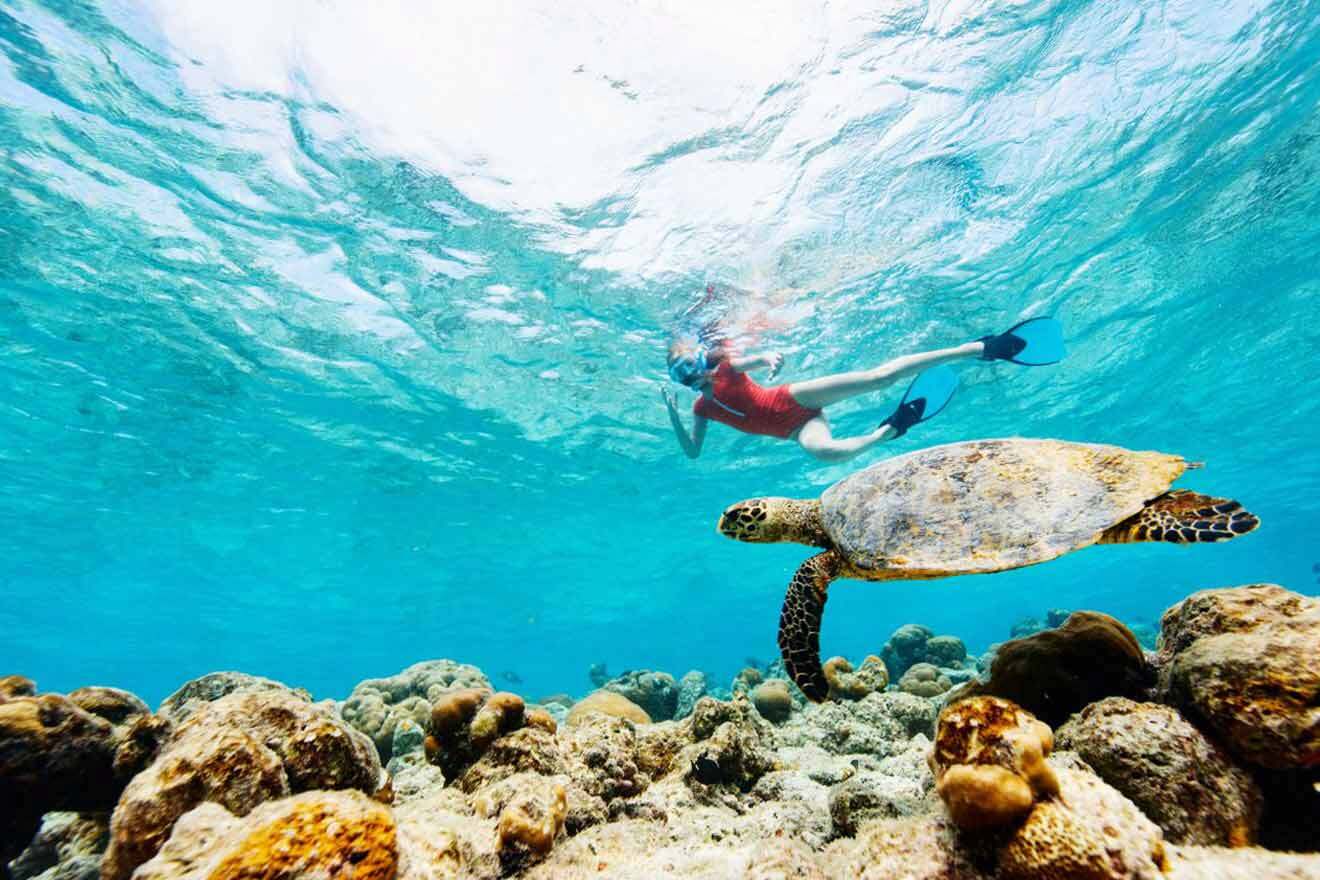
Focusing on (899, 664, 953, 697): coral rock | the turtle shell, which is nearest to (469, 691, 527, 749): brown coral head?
the turtle shell

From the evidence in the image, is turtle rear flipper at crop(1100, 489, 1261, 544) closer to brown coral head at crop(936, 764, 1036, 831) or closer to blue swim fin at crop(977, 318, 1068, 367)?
brown coral head at crop(936, 764, 1036, 831)

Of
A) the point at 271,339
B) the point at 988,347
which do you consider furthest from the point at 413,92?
the point at 988,347

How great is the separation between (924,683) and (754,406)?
15.9 feet

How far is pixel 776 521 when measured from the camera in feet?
13.7

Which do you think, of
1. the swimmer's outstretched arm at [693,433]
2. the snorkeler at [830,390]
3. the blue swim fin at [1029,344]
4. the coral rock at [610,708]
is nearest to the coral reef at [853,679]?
the coral rock at [610,708]

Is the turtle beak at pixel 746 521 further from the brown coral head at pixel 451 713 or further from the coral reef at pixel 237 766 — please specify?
the coral reef at pixel 237 766

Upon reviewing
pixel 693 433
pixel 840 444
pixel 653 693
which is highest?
pixel 693 433

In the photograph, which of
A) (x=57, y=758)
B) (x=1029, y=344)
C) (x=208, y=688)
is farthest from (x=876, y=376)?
(x=57, y=758)

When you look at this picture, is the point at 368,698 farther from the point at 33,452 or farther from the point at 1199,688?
the point at 33,452

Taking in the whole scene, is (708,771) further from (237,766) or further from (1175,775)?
(237,766)

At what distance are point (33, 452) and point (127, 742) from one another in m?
25.1

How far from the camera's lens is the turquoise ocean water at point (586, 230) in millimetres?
8094

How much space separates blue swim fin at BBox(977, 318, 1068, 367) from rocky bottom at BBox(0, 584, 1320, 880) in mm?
6315

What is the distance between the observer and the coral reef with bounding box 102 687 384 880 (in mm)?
1833
